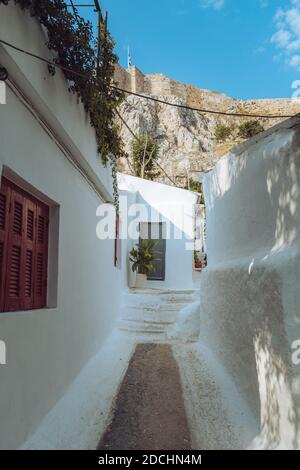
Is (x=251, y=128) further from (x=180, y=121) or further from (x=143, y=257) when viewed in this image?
(x=143, y=257)

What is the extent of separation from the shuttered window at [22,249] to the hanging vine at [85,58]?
1251 millimetres

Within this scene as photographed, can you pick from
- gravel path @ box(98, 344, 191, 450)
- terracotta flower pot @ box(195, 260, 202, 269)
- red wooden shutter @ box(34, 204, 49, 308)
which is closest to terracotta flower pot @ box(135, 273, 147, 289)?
terracotta flower pot @ box(195, 260, 202, 269)

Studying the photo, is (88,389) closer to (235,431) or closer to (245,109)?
(235,431)

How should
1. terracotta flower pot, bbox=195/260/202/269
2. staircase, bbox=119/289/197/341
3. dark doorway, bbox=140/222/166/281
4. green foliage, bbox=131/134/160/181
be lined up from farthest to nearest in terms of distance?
green foliage, bbox=131/134/160/181 < terracotta flower pot, bbox=195/260/202/269 < dark doorway, bbox=140/222/166/281 < staircase, bbox=119/289/197/341

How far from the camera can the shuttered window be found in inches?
100.0

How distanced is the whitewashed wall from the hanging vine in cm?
12

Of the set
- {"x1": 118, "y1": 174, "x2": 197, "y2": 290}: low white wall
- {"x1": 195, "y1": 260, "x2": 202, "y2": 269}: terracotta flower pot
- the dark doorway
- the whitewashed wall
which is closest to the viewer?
the whitewashed wall

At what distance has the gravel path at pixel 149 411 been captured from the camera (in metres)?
2.87

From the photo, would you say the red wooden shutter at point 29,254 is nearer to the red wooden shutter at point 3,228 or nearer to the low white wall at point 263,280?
the red wooden shutter at point 3,228

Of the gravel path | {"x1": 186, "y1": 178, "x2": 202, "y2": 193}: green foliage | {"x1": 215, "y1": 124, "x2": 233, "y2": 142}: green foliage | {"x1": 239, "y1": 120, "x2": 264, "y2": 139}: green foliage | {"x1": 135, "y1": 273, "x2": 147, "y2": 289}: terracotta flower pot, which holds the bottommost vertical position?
the gravel path

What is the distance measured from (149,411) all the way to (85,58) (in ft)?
12.4

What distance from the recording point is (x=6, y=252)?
2.55 metres

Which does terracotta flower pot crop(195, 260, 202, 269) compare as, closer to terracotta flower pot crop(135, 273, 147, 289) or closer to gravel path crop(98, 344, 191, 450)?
terracotta flower pot crop(135, 273, 147, 289)

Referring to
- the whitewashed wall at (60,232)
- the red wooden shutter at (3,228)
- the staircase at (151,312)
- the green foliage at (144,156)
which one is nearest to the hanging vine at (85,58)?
the whitewashed wall at (60,232)
